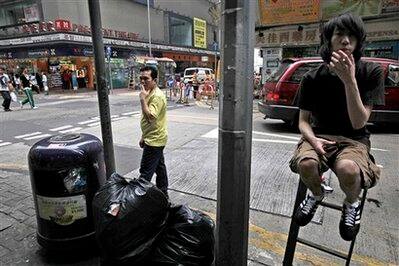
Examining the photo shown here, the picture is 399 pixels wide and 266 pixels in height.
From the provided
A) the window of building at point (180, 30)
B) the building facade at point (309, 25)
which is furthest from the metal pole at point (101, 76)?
the window of building at point (180, 30)

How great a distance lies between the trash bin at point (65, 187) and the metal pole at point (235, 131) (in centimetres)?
124

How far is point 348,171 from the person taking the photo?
1.83 m

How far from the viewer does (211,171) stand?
195 inches

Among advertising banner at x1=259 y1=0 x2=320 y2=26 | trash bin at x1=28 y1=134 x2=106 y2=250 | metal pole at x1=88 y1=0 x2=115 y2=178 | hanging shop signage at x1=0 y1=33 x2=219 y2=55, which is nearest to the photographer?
trash bin at x1=28 y1=134 x2=106 y2=250

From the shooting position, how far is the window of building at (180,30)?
126 ft

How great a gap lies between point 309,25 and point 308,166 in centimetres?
1366

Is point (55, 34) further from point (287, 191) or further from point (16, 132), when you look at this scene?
point (287, 191)

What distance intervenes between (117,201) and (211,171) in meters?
2.82

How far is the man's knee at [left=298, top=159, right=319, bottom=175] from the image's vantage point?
1.92 m

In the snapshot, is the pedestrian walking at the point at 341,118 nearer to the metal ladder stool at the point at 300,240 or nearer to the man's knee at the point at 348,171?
the man's knee at the point at 348,171

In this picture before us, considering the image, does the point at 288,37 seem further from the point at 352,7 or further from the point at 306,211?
the point at 306,211

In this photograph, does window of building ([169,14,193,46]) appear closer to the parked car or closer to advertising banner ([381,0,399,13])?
advertising banner ([381,0,399,13])

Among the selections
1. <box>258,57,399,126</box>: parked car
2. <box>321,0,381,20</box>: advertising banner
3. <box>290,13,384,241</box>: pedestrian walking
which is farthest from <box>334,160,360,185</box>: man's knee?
<box>321,0,381,20</box>: advertising banner

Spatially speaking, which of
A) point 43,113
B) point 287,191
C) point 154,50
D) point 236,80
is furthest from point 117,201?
point 154,50
